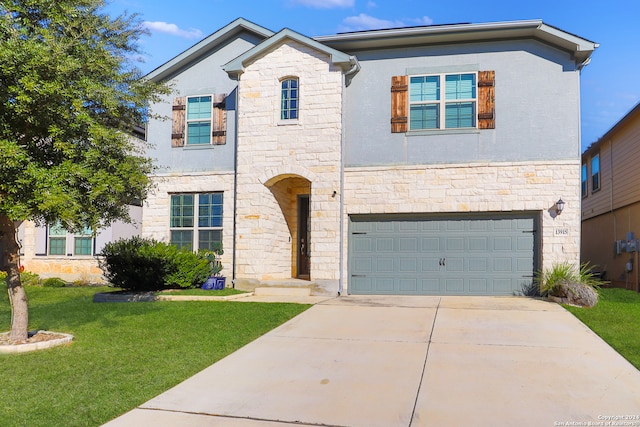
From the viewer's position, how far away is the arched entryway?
1512cm

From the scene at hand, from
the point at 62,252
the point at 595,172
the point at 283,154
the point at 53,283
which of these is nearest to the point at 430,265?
the point at 283,154

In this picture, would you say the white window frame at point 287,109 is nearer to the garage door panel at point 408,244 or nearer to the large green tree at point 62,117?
the garage door panel at point 408,244

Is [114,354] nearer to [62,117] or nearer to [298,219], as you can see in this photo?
[62,117]

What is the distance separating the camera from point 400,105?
1359 cm

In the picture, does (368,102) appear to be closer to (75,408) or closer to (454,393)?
(454,393)

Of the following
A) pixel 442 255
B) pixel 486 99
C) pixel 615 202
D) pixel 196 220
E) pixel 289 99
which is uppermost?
pixel 289 99

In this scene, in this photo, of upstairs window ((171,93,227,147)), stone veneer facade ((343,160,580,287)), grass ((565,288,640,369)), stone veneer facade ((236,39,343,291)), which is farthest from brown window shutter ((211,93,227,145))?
grass ((565,288,640,369))

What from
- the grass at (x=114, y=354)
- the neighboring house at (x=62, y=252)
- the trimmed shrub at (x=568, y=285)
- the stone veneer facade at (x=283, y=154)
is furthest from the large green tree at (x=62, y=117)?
the neighboring house at (x=62, y=252)

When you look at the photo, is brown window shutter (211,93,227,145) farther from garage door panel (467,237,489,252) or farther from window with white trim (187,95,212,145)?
garage door panel (467,237,489,252)

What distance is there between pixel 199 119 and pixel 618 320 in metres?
11.4

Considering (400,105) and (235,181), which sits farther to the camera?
(235,181)

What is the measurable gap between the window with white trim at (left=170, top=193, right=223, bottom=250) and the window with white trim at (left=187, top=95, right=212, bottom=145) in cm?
159

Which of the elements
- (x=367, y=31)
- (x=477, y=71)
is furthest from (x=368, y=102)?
(x=477, y=71)

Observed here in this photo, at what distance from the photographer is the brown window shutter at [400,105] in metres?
13.6
